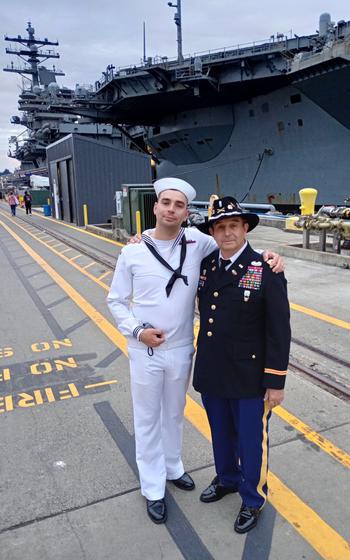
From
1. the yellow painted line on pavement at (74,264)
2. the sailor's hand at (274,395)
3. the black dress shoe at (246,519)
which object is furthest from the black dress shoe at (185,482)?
the yellow painted line on pavement at (74,264)

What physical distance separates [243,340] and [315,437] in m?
1.51

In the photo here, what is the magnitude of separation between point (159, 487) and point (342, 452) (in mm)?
1419

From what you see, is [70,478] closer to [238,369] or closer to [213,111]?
[238,369]

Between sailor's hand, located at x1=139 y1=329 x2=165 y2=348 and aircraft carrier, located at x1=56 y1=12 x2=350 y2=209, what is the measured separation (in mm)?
17568

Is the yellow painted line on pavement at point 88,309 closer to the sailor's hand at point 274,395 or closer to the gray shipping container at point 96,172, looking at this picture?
the sailor's hand at point 274,395

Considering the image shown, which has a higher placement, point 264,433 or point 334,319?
point 264,433

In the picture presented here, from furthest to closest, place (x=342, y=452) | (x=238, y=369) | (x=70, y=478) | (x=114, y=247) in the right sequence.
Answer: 1. (x=114, y=247)
2. (x=342, y=452)
3. (x=70, y=478)
4. (x=238, y=369)

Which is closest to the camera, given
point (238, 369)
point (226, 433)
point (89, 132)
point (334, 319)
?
point (238, 369)

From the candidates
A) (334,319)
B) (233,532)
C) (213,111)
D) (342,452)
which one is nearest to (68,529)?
(233,532)

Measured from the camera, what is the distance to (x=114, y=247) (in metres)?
13.0

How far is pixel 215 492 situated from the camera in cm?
261

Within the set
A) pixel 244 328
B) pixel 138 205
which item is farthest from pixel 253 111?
A: pixel 244 328

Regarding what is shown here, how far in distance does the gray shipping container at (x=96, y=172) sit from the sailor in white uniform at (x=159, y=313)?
56.2 ft

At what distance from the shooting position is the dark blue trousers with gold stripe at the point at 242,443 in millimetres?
2311
